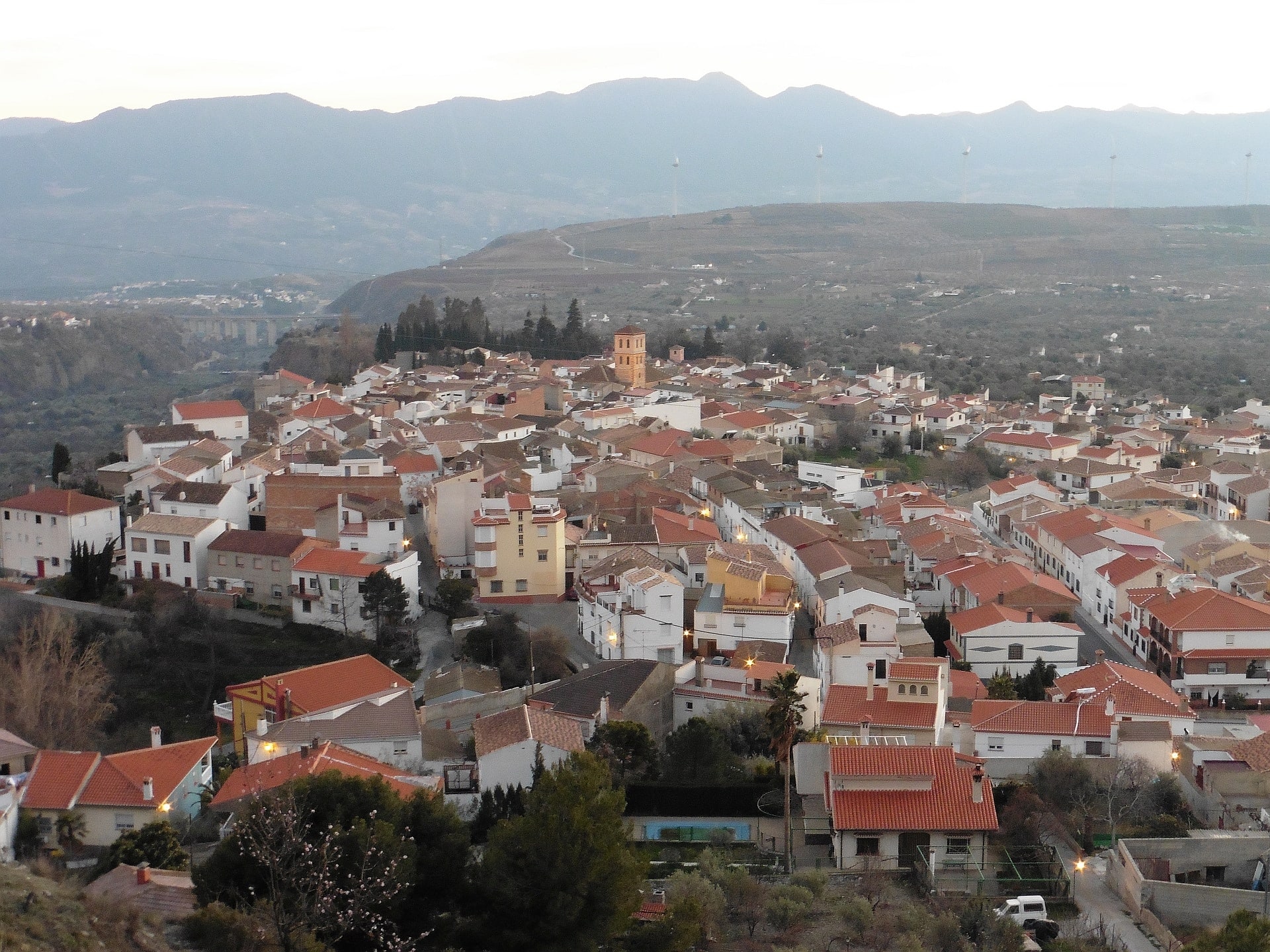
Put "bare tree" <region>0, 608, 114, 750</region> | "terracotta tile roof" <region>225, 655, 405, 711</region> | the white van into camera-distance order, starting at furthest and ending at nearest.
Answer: "bare tree" <region>0, 608, 114, 750</region> < "terracotta tile roof" <region>225, 655, 405, 711</region> < the white van

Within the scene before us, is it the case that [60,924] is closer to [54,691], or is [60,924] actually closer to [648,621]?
[54,691]

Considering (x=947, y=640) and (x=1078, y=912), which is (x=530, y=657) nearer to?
(x=947, y=640)

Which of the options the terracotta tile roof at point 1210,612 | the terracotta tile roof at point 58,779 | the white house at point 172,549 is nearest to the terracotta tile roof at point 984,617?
the terracotta tile roof at point 1210,612

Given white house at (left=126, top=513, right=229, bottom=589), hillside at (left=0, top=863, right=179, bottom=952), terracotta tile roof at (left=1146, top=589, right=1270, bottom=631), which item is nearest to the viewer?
hillside at (left=0, top=863, right=179, bottom=952)

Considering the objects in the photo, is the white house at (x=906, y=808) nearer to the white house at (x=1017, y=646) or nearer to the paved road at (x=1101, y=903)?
the paved road at (x=1101, y=903)

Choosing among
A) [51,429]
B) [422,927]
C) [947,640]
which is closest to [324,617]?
[947,640]

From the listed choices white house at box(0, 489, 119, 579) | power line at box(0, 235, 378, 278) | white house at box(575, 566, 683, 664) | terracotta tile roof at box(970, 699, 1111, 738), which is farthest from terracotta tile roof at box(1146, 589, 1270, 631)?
power line at box(0, 235, 378, 278)

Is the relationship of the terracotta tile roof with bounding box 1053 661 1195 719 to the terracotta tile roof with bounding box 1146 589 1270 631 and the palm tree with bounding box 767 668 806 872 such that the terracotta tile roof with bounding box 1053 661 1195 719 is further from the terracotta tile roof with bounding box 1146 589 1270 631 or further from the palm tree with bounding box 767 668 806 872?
the palm tree with bounding box 767 668 806 872
